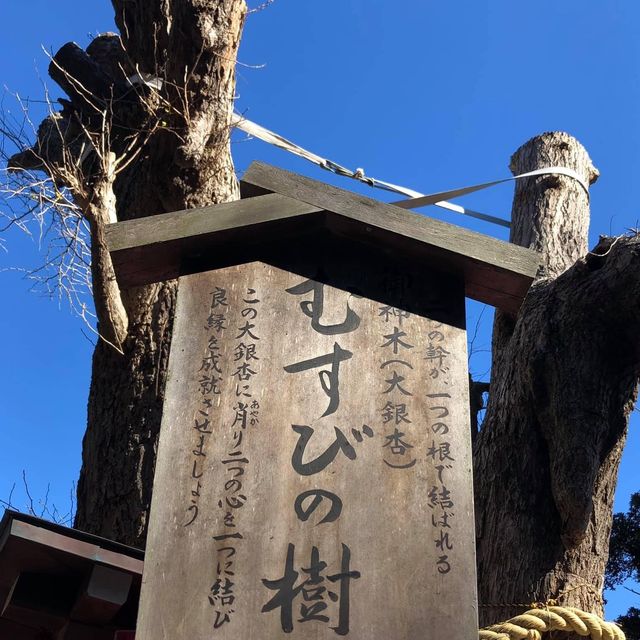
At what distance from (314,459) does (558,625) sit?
64.9 inches

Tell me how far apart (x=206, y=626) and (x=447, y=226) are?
5.34ft

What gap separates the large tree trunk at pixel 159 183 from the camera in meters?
4.42

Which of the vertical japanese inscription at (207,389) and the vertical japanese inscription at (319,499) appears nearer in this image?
the vertical japanese inscription at (319,499)

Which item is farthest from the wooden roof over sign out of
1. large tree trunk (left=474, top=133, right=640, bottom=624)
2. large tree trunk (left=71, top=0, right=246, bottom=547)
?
large tree trunk (left=71, top=0, right=246, bottom=547)

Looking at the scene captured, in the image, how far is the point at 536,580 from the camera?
12.5ft

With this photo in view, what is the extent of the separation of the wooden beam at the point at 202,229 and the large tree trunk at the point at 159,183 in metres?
1.69

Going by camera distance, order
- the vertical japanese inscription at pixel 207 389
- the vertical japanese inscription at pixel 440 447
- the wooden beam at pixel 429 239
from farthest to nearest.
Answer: the wooden beam at pixel 429 239
the vertical japanese inscription at pixel 207 389
the vertical japanese inscription at pixel 440 447

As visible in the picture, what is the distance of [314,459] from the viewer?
8.02 feet

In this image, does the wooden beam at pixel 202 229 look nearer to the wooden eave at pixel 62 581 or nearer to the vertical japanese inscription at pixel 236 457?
the vertical japanese inscription at pixel 236 457

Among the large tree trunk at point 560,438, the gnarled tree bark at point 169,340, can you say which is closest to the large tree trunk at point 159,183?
the gnarled tree bark at point 169,340

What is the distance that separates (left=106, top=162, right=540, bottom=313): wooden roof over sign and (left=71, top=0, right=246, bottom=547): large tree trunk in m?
1.69

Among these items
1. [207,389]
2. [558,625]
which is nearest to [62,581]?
[207,389]

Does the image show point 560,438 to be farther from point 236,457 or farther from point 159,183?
point 159,183

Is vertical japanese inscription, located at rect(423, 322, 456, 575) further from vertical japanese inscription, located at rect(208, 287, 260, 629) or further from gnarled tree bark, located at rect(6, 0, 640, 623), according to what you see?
gnarled tree bark, located at rect(6, 0, 640, 623)
